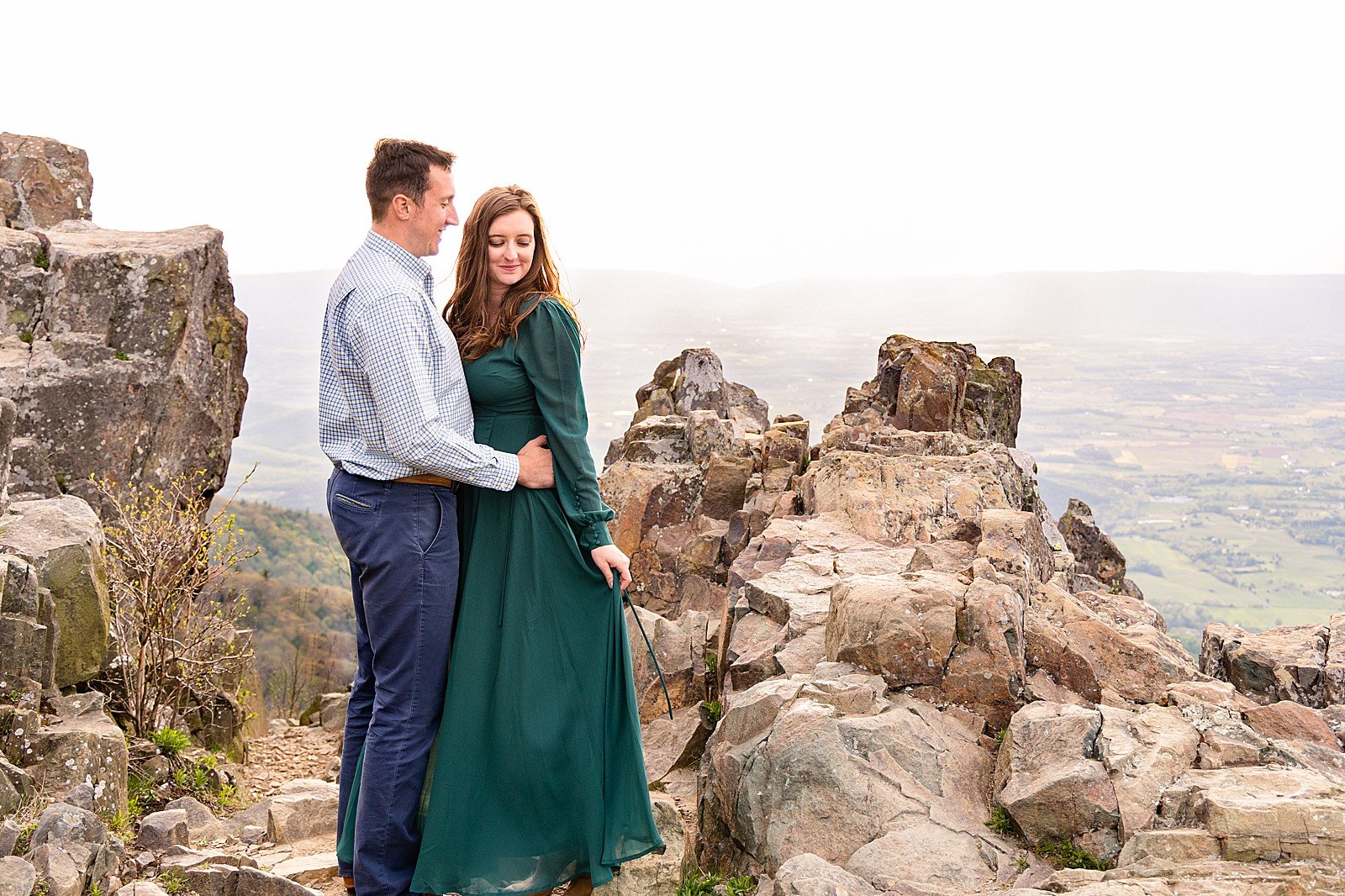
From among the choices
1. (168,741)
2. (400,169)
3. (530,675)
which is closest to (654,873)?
(530,675)

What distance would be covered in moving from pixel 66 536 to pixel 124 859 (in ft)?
9.25

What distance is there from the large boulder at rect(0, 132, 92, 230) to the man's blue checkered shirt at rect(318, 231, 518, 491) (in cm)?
1350

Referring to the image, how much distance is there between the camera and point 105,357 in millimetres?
11352

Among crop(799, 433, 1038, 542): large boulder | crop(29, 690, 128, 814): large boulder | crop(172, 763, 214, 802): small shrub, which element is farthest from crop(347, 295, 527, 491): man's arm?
crop(172, 763, 214, 802): small shrub

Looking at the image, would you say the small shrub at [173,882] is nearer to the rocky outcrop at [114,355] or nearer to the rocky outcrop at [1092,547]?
the rocky outcrop at [114,355]

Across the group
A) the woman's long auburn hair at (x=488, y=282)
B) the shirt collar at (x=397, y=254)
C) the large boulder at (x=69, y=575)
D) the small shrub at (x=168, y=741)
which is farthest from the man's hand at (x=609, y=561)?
the small shrub at (x=168, y=741)

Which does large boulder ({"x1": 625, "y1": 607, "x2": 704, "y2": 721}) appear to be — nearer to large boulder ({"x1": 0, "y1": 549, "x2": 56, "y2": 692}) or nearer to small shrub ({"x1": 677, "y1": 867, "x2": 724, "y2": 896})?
small shrub ({"x1": 677, "y1": 867, "x2": 724, "y2": 896})

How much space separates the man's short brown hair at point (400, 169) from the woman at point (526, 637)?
25 cm

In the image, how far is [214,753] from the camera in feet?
30.0

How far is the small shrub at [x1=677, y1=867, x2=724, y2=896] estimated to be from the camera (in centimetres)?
444

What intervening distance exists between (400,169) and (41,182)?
14609 mm

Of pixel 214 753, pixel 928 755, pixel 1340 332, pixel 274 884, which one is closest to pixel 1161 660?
pixel 928 755

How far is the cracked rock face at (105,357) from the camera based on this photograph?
1090cm

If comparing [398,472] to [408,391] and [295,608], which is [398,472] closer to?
[408,391]
